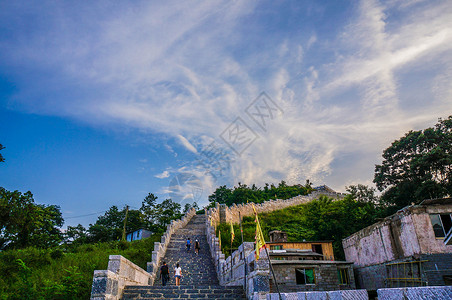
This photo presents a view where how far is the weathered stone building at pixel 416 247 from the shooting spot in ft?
48.9

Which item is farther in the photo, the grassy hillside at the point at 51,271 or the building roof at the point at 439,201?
the building roof at the point at 439,201

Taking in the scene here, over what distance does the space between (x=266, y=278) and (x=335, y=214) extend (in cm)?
2367

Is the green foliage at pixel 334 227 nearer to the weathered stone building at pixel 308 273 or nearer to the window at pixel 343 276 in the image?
the window at pixel 343 276

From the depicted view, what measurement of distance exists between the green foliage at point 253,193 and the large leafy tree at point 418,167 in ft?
86.4

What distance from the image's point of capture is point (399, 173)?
85.2ft

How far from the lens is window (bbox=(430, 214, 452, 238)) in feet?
51.5

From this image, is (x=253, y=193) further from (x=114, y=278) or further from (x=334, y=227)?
(x=114, y=278)

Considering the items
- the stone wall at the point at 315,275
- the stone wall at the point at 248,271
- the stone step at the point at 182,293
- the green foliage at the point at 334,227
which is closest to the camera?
the stone wall at the point at 248,271

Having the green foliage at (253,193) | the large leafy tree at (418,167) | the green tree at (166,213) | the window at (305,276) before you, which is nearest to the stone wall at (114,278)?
the window at (305,276)

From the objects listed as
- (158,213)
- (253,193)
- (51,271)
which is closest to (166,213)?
(158,213)

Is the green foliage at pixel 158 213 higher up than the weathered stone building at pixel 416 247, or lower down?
higher up

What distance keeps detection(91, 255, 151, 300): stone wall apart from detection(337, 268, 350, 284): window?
594 inches

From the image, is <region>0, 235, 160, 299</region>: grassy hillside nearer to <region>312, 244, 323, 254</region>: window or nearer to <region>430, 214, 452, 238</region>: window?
<region>312, 244, 323, 254</region>: window

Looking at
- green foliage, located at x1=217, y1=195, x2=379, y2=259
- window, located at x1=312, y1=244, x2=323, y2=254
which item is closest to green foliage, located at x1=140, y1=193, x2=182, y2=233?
green foliage, located at x1=217, y1=195, x2=379, y2=259
